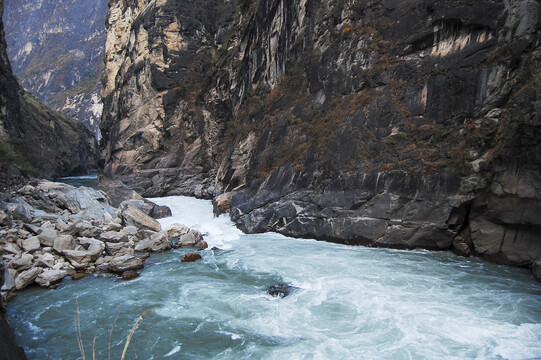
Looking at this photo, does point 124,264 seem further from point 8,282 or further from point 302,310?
point 302,310

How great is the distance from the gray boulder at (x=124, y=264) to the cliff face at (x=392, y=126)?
752cm

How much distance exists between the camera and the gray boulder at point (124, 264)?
43.8 feet

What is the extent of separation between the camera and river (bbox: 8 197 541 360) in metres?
7.82

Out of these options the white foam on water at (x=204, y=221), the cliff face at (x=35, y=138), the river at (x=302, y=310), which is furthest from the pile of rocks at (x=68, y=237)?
the cliff face at (x=35, y=138)

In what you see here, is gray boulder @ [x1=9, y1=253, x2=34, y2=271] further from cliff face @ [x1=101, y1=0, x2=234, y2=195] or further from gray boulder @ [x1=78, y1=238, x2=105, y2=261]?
cliff face @ [x1=101, y1=0, x2=234, y2=195]

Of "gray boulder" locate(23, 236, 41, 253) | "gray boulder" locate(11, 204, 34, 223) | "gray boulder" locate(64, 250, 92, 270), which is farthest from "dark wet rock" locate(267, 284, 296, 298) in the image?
"gray boulder" locate(11, 204, 34, 223)

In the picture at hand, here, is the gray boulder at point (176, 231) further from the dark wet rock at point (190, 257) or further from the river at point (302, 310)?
the river at point (302, 310)

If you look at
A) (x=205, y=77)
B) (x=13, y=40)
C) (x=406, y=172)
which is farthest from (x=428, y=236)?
(x=13, y=40)

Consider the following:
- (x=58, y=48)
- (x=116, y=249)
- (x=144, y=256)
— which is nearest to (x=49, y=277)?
(x=116, y=249)

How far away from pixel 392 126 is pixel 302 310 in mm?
11541

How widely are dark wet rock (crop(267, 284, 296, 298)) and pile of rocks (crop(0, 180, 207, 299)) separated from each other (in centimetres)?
592

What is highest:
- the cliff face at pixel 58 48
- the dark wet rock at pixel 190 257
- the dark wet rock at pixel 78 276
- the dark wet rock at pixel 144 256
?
the cliff face at pixel 58 48

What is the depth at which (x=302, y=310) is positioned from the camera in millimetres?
9680

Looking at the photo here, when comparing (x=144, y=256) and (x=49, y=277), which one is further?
(x=144, y=256)
